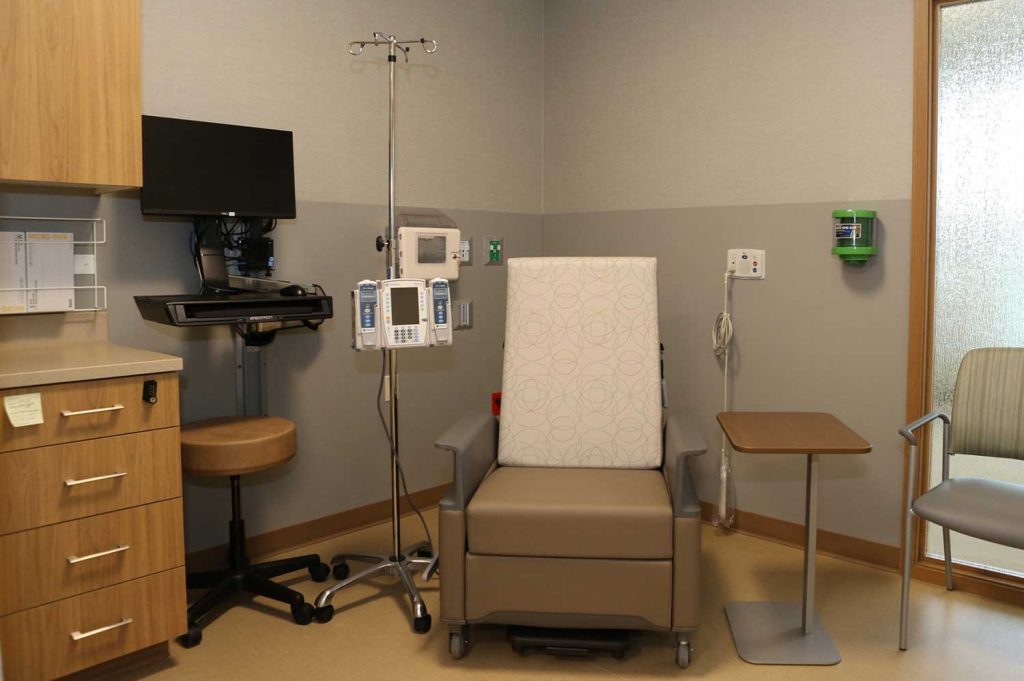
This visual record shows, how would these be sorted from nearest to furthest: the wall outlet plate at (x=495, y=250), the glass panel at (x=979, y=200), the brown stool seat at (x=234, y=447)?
the brown stool seat at (x=234, y=447), the glass panel at (x=979, y=200), the wall outlet plate at (x=495, y=250)

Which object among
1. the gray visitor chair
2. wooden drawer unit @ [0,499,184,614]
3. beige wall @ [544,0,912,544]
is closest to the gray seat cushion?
the gray visitor chair

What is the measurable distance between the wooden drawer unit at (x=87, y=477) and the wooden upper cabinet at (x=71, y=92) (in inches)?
29.9

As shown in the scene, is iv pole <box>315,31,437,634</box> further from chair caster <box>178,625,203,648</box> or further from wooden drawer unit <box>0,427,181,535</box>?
wooden drawer unit <box>0,427,181,535</box>

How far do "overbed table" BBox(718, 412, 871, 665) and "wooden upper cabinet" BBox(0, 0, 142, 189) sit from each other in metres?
1.95

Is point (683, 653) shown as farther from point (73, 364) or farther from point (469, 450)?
point (73, 364)

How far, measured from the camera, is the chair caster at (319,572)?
10.0 feet

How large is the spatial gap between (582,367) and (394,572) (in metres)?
0.97

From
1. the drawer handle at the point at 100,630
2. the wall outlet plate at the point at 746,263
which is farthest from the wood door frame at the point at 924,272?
the drawer handle at the point at 100,630

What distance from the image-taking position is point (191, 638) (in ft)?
8.43

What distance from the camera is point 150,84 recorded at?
2.81 meters

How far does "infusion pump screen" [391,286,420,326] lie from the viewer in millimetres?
2713

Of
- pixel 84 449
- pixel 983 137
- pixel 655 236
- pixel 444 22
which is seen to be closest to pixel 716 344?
pixel 655 236

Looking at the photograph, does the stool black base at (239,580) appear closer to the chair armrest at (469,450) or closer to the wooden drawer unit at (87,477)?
the wooden drawer unit at (87,477)

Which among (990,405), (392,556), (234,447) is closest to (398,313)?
(234,447)
